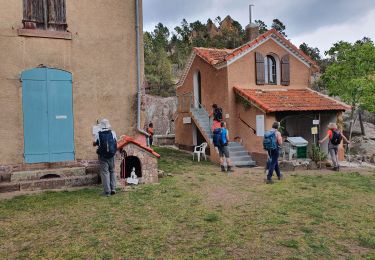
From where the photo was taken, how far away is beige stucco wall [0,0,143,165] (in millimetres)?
9039

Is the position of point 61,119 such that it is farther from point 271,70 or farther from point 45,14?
point 271,70

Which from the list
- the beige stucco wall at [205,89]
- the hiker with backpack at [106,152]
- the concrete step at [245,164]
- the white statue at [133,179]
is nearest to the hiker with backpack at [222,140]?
the concrete step at [245,164]

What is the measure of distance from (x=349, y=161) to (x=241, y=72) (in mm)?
6300

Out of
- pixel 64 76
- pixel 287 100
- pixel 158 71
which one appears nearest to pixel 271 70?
pixel 287 100

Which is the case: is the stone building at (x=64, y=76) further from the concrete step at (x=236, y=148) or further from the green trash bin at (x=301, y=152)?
the green trash bin at (x=301, y=152)

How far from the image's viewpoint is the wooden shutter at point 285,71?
16734mm

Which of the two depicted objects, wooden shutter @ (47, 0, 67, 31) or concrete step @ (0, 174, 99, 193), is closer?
concrete step @ (0, 174, 99, 193)

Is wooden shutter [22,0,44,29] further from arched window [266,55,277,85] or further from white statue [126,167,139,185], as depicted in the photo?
arched window [266,55,277,85]

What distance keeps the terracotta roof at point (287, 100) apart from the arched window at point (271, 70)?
0.71 meters

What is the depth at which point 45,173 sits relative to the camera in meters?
9.23

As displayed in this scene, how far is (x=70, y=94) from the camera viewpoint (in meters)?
9.64

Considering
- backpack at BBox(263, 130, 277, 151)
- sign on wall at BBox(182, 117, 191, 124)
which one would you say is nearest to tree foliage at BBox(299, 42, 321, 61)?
sign on wall at BBox(182, 117, 191, 124)

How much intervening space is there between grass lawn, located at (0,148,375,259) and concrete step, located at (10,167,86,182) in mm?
1051

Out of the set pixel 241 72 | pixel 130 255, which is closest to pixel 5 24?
pixel 130 255
